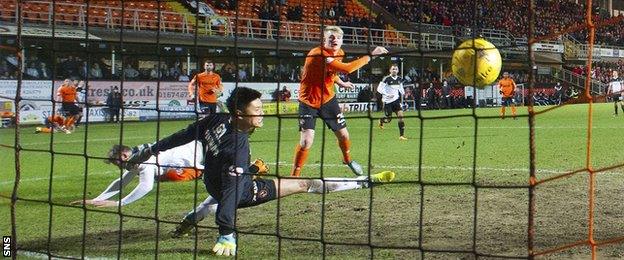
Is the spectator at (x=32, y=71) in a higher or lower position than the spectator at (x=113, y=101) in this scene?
higher

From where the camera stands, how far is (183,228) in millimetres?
5715

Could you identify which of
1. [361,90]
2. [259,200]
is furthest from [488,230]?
[361,90]

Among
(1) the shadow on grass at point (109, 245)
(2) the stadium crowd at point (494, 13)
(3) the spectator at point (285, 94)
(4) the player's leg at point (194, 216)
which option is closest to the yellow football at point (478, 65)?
(4) the player's leg at point (194, 216)

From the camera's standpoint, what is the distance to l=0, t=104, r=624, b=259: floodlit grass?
5172 mm

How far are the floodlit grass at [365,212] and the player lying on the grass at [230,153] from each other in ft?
0.68

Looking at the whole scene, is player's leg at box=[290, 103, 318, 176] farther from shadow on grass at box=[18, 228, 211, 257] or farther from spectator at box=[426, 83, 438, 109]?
spectator at box=[426, 83, 438, 109]

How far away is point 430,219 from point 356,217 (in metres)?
0.64

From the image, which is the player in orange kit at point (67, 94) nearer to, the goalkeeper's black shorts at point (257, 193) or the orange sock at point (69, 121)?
the orange sock at point (69, 121)

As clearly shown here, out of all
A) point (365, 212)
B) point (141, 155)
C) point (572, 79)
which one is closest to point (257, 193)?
point (141, 155)

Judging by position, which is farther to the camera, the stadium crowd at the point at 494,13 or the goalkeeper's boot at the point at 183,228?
the stadium crowd at the point at 494,13

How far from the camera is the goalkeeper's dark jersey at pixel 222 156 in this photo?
17.4 feet

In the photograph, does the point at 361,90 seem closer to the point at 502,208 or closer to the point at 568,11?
the point at 568,11

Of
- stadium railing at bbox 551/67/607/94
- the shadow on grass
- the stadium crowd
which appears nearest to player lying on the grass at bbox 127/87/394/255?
the shadow on grass

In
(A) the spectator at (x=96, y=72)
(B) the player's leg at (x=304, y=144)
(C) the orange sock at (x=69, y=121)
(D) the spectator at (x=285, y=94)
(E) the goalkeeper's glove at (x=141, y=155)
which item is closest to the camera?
(E) the goalkeeper's glove at (x=141, y=155)
